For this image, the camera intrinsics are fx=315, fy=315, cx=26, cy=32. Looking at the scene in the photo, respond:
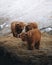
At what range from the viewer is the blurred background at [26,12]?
9.89 ft

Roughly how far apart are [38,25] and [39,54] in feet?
0.99

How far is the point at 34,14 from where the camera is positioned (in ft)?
10.1

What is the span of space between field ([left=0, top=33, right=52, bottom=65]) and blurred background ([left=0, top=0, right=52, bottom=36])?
0.37ft

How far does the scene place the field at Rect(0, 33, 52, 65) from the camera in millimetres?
2842

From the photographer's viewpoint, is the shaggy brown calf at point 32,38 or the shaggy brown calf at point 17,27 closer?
the shaggy brown calf at point 32,38

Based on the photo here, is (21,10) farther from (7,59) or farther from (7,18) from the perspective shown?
(7,59)

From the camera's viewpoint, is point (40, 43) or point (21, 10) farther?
point (21, 10)

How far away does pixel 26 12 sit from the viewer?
311 centimetres

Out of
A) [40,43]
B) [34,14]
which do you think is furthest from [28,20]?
[40,43]

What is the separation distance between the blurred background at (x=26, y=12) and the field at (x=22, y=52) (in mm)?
113

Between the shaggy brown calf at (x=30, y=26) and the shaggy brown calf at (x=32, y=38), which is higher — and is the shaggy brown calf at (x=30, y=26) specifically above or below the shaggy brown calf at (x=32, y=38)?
above

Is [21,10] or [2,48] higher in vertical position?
[21,10]

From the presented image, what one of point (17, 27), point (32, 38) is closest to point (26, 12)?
point (17, 27)

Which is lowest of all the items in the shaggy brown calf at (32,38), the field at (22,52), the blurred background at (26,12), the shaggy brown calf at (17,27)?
the field at (22,52)
